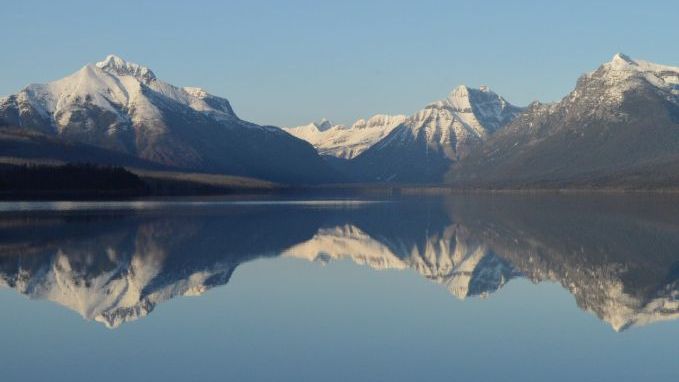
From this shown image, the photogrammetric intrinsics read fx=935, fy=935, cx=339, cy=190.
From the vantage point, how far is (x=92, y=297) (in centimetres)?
3844

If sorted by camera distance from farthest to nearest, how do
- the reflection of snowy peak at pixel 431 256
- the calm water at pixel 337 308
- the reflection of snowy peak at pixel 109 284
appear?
the reflection of snowy peak at pixel 431 256, the reflection of snowy peak at pixel 109 284, the calm water at pixel 337 308

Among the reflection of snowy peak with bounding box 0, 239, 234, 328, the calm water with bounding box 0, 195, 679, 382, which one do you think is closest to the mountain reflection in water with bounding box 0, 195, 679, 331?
the reflection of snowy peak with bounding box 0, 239, 234, 328

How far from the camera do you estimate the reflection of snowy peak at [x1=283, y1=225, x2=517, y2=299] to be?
45.6 metres

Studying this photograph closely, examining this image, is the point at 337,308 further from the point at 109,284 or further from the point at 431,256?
the point at 431,256

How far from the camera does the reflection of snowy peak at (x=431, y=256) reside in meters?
45.6

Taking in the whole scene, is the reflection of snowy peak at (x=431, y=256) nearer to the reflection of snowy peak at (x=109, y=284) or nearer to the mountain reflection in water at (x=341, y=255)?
the mountain reflection in water at (x=341, y=255)

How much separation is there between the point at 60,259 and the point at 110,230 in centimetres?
2468

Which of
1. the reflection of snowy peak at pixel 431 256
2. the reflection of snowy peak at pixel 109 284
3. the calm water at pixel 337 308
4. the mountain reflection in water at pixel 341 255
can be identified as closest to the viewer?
the calm water at pixel 337 308

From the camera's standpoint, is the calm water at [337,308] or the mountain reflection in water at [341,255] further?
the mountain reflection in water at [341,255]

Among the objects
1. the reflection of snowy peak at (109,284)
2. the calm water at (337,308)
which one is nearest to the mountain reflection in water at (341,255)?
the reflection of snowy peak at (109,284)

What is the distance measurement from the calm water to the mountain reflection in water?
190 millimetres

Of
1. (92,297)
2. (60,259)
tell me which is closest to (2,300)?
(92,297)

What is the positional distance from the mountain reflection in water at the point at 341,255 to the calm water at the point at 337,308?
0.19 m

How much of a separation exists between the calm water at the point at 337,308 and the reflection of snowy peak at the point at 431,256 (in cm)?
20
